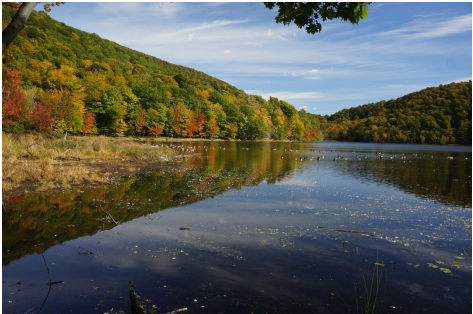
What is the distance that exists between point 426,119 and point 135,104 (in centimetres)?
12519

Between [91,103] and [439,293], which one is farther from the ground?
[91,103]

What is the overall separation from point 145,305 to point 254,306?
216 cm

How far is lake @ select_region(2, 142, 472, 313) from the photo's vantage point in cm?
684

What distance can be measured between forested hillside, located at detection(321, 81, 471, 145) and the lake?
14122 cm

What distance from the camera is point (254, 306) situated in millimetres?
6605

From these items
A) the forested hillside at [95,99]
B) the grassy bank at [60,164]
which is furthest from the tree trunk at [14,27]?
the forested hillside at [95,99]

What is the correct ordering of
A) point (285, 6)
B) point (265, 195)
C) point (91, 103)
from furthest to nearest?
point (91, 103) < point (265, 195) < point (285, 6)

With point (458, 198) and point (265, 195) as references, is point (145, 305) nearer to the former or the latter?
point (265, 195)

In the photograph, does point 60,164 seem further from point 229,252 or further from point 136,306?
point 136,306

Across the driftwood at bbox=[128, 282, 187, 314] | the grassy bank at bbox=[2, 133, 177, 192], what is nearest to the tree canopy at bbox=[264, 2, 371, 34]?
the driftwood at bbox=[128, 282, 187, 314]

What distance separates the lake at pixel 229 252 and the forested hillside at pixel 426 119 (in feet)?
463

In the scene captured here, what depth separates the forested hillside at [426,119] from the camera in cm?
13450

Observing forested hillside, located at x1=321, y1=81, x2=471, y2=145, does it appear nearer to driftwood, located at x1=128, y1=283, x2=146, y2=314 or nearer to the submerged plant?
the submerged plant

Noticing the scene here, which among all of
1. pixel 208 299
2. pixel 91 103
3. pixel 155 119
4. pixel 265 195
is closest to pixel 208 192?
pixel 265 195
